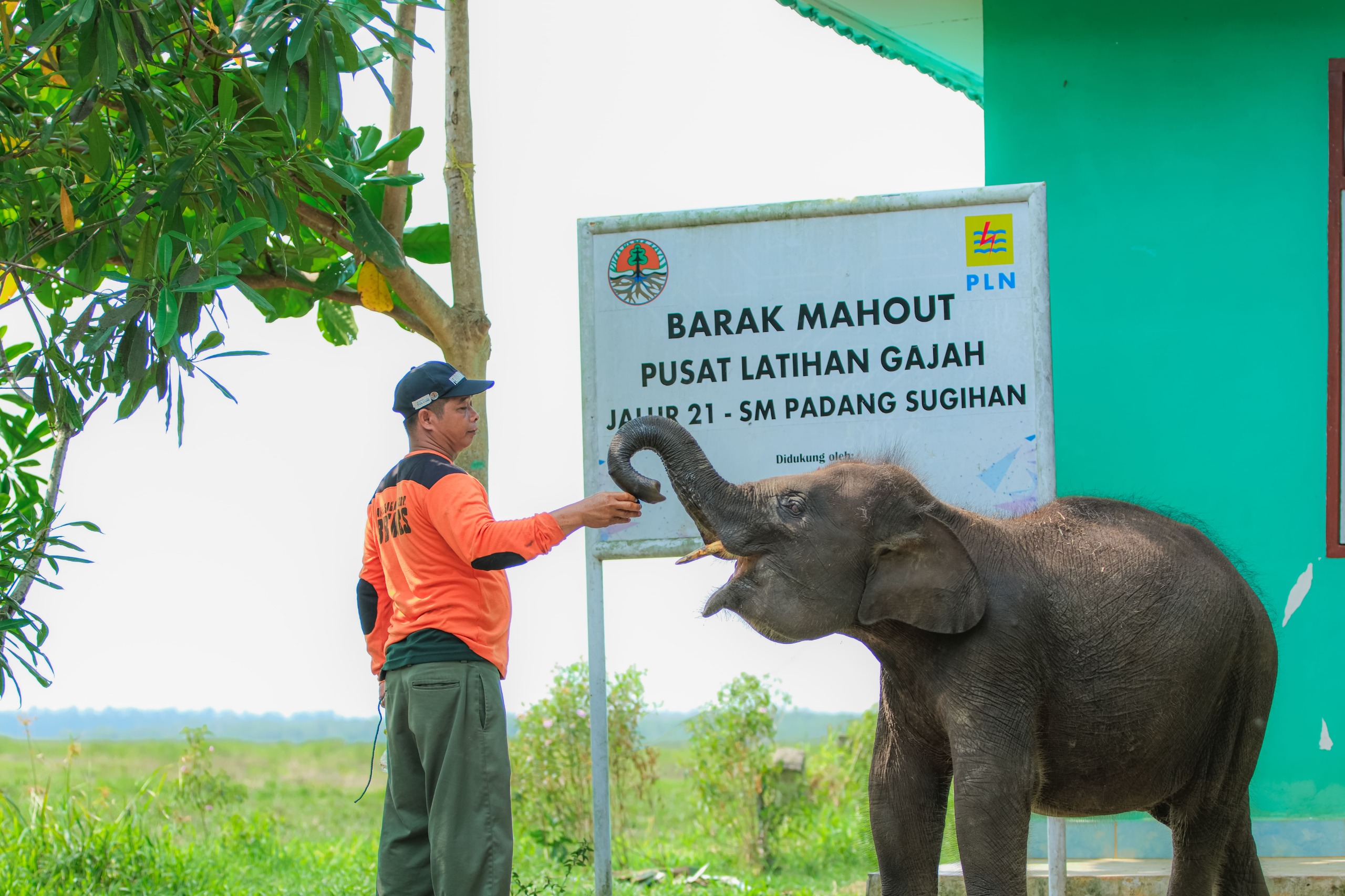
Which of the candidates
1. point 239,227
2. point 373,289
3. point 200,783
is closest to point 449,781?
point 239,227

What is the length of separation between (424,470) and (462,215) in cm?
227

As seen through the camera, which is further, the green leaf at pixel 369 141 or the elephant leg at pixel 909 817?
the green leaf at pixel 369 141

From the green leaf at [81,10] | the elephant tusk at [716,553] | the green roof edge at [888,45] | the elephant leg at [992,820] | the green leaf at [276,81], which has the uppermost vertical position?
the green roof edge at [888,45]

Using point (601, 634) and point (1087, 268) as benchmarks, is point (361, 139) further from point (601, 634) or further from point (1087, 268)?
point (1087, 268)

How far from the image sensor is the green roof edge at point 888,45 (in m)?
6.15

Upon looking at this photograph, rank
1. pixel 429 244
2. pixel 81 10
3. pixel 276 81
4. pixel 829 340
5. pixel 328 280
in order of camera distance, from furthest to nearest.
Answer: pixel 429 244
pixel 328 280
pixel 829 340
pixel 276 81
pixel 81 10

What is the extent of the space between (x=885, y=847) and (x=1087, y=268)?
286 centimetres

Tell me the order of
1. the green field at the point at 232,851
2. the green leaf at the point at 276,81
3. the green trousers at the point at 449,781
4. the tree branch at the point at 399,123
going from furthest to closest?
1. the green field at the point at 232,851
2. the tree branch at the point at 399,123
3. the green trousers at the point at 449,781
4. the green leaf at the point at 276,81

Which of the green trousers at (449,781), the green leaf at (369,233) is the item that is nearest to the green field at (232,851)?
the green trousers at (449,781)

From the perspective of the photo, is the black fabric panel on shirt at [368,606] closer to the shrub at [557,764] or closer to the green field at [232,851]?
the green field at [232,851]

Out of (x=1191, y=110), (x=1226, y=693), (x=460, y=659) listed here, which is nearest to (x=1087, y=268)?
(x=1191, y=110)

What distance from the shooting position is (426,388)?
4.02 m

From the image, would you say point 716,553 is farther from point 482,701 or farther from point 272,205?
point 272,205

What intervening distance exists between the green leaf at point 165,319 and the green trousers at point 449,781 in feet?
3.96
